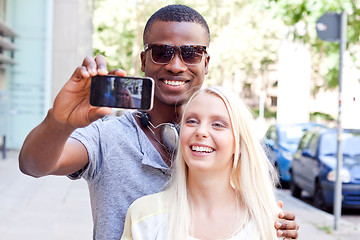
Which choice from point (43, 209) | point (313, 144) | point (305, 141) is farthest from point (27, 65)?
point (313, 144)

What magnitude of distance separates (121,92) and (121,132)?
54cm

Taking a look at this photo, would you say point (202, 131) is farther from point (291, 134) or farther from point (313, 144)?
point (291, 134)

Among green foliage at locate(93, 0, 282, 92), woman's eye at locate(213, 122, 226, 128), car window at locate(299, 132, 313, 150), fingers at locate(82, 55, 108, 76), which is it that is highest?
green foliage at locate(93, 0, 282, 92)

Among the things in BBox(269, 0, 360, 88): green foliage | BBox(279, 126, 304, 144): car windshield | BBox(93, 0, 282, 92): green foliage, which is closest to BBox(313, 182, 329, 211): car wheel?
BBox(269, 0, 360, 88): green foliage

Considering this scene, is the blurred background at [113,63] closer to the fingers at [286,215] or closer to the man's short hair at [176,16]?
the fingers at [286,215]

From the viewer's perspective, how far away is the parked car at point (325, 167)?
362 inches

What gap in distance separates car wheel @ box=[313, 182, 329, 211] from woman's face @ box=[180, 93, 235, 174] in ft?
25.4

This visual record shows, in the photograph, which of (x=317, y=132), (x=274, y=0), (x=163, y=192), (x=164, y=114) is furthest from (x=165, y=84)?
(x=317, y=132)

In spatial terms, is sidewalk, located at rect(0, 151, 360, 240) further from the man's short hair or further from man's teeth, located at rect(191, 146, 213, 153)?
man's teeth, located at rect(191, 146, 213, 153)

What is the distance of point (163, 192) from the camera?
2.23m

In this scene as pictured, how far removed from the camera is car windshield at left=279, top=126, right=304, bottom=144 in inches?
545

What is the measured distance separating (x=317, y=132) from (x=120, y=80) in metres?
9.71

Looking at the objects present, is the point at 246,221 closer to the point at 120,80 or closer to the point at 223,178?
the point at 223,178

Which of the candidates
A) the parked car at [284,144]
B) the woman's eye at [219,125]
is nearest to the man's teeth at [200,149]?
the woman's eye at [219,125]
